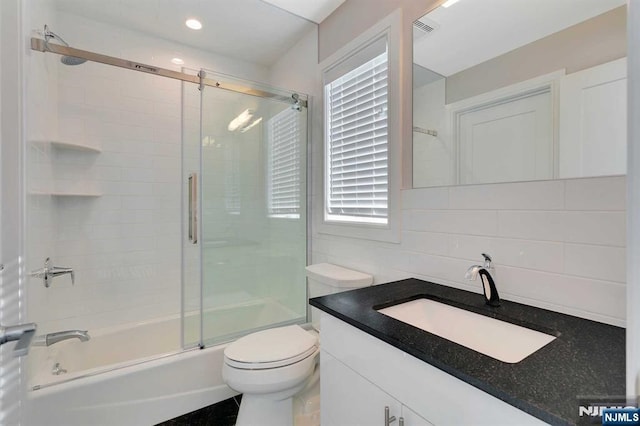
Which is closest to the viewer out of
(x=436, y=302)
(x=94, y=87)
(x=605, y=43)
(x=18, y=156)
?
(x=605, y=43)

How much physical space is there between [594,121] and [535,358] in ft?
2.43

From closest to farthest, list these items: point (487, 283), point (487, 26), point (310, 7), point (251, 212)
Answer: point (487, 283)
point (487, 26)
point (310, 7)
point (251, 212)

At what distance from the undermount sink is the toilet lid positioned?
1.90 ft

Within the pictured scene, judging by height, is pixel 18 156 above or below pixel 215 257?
above

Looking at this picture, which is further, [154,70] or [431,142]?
[154,70]

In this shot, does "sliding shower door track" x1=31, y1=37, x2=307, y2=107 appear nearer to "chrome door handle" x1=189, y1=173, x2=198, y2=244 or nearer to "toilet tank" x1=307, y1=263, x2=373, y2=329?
"chrome door handle" x1=189, y1=173, x2=198, y2=244

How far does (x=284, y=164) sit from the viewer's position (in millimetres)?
2205

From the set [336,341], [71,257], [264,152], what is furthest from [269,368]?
[71,257]

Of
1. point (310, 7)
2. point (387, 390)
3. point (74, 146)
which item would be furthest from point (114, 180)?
point (387, 390)

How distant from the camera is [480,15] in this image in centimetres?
120

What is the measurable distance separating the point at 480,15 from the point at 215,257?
1867 mm

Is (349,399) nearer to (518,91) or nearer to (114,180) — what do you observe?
(518,91)

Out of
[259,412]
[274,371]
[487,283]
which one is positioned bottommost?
[259,412]

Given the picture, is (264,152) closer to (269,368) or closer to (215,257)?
(215,257)
